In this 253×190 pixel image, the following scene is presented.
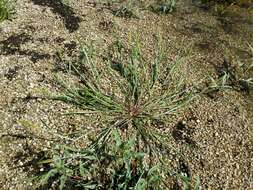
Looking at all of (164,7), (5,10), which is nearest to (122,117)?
(164,7)

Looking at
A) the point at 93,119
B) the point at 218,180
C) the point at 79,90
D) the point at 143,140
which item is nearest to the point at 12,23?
the point at 79,90

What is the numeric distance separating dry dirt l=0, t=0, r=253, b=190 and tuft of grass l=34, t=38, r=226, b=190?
0.15 meters

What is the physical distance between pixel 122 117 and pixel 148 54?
34.9 inches

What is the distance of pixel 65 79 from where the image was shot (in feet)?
12.9

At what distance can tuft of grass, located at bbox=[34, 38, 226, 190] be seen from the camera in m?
3.26

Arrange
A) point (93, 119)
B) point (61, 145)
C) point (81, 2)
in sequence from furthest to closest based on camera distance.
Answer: point (81, 2) → point (93, 119) → point (61, 145)

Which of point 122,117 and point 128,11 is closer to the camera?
point 122,117

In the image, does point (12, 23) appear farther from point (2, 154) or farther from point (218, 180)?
point (218, 180)

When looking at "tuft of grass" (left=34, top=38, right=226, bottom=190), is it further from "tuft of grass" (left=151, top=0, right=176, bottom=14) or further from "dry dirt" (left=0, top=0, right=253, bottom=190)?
"tuft of grass" (left=151, top=0, right=176, bottom=14)

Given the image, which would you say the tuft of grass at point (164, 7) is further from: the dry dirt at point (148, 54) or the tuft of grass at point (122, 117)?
the tuft of grass at point (122, 117)

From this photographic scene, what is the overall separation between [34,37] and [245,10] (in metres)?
2.59

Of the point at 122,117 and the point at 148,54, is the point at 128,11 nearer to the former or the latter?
the point at 148,54

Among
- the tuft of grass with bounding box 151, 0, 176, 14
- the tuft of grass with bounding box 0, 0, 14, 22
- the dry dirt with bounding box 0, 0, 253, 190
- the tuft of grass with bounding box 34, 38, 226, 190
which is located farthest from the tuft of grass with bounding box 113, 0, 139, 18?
the tuft of grass with bounding box 0, 0, 14, 22

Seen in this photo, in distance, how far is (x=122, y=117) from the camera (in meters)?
3.79
